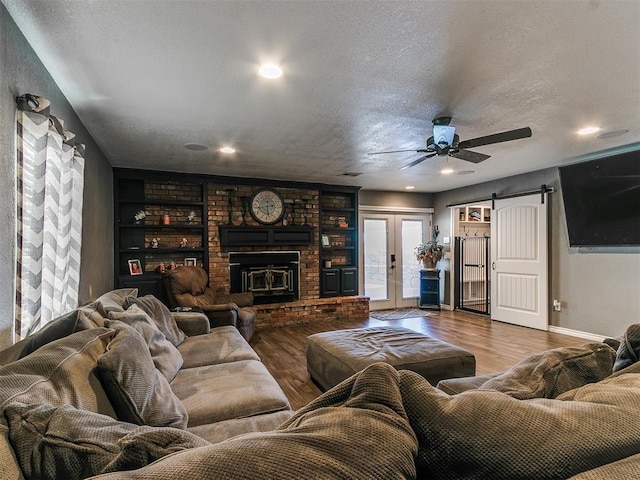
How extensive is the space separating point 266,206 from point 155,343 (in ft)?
12.3

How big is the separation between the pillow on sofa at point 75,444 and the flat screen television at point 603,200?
502cm

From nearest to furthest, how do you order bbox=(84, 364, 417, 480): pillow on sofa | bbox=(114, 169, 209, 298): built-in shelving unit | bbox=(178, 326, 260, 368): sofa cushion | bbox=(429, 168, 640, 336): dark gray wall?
1. bbox=(84, 364, 417, 480): pillow on sofa
2. bbox=(178, 326, 260, 368): sofa cushion
3. bbox=(429, 168, 640, 336): dark gray wall
4. bbox=(114, 169, 209, 298): built-in shelving unit

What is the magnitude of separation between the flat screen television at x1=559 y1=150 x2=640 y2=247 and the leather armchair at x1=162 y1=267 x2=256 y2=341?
14.5 ft

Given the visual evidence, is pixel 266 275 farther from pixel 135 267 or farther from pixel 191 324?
pixel 191 324

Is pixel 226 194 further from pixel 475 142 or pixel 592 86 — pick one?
pixel 592 86

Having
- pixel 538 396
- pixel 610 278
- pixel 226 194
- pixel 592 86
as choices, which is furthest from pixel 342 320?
pixel 538 396

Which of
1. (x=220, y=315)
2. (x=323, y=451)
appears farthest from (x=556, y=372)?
(x=220, y=315)

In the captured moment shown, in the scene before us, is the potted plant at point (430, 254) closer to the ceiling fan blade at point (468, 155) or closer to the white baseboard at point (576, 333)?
the white baseboard at point (576, 333)

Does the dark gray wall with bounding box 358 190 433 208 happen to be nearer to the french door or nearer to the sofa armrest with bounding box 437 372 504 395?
the french door

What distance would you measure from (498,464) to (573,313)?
523 cm

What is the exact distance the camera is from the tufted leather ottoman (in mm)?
2443

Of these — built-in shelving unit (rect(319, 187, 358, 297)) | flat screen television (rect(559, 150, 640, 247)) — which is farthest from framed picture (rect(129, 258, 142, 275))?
flat screen television (rect(559, 150, 640, 247))

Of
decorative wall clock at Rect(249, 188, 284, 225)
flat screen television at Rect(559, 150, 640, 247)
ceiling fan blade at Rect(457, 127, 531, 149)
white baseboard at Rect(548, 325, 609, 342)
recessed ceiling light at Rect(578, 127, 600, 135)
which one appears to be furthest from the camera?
decorative wall clock at Rect(249, 188, 284, 225)

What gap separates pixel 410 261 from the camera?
700 centimetres
